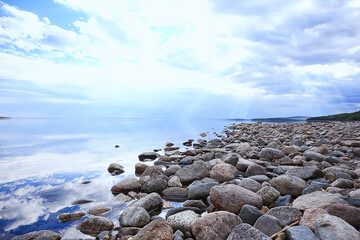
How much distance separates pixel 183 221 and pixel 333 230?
159 cm

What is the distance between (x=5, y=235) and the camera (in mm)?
2930

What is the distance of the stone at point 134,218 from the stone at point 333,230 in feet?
6.73

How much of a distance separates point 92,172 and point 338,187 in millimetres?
5895

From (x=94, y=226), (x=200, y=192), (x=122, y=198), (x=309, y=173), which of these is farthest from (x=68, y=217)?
(x=309, y=173)

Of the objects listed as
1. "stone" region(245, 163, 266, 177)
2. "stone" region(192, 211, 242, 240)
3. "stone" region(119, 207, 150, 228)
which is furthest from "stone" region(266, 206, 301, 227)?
"stone" region(245, 163, 266, 177)

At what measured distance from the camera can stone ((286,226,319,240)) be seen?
84.4 inches

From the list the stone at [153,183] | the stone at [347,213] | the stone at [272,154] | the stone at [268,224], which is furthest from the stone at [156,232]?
the stone at [272,154]

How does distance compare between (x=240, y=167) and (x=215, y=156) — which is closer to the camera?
(x=240, y=167)

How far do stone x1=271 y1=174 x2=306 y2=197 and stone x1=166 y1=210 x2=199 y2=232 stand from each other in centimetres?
191

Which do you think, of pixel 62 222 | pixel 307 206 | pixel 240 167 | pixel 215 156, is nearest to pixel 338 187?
pixel 307 206

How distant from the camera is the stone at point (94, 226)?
300cm

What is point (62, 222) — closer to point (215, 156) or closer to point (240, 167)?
point (240, 167)

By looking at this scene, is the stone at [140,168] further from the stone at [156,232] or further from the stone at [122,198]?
the stone at [156,232]

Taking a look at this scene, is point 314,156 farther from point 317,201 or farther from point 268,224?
point 268,224
